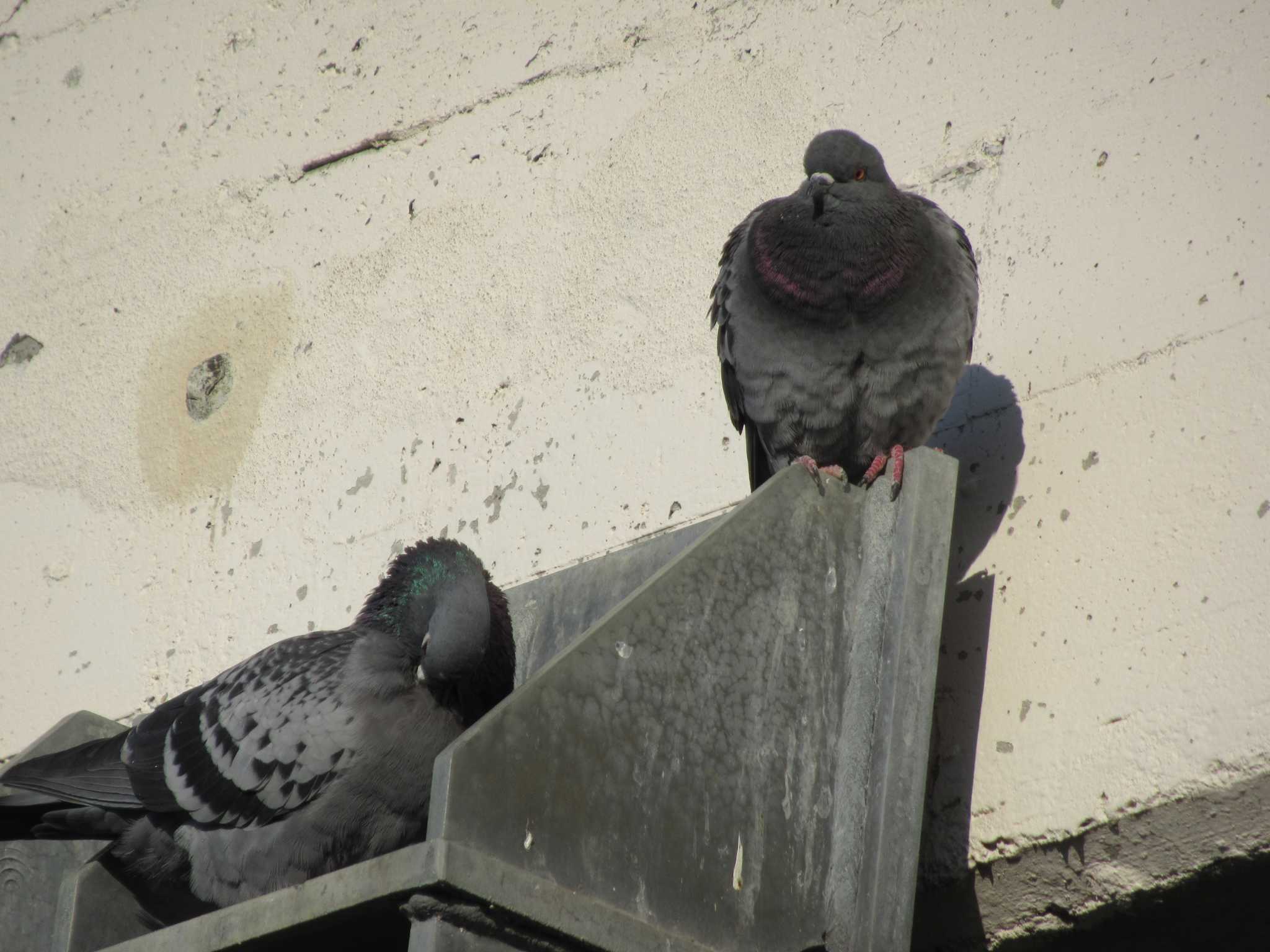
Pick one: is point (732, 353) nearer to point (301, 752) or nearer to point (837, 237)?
point (837, 237)

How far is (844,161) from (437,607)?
144cm

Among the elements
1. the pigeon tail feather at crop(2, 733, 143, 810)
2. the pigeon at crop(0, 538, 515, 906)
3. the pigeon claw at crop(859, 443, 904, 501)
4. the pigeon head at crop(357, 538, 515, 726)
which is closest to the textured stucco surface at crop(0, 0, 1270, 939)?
Result: the pigeon claw at crop(859, 443, 904, 501)

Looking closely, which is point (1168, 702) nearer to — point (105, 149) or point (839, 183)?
point (839, 183)

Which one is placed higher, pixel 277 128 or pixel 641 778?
pixel 277 128

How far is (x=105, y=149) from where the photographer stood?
19.3 feet

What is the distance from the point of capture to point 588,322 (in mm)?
4484

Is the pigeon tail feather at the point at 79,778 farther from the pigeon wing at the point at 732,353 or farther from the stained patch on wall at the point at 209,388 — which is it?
the pigeon wing at the point at 732,353

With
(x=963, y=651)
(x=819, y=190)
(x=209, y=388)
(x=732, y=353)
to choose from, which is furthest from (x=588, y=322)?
(x=963, y=651)

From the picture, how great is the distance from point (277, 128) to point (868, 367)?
287 centimetres

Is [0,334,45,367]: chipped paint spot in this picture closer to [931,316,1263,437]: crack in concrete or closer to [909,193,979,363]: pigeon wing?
[909,193,979,363]: pigeon wing

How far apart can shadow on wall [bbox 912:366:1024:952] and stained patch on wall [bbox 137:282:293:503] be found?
2.45 metres

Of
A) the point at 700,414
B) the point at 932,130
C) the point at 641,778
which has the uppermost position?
the point at 932,130

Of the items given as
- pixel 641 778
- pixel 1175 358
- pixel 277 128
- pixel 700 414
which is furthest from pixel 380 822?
pixel 277 128

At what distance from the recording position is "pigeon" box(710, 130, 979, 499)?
3.48m
